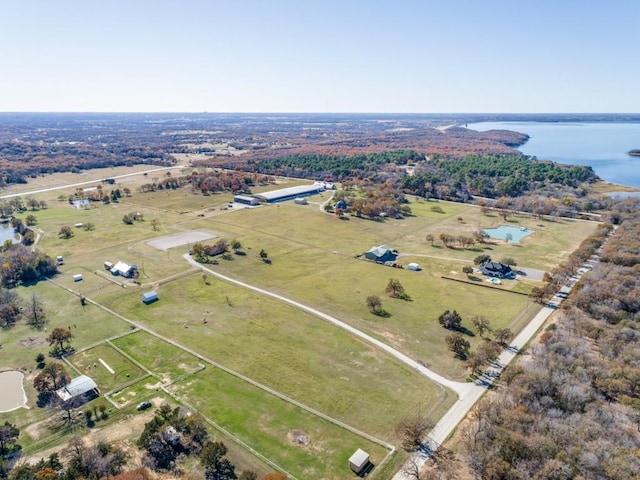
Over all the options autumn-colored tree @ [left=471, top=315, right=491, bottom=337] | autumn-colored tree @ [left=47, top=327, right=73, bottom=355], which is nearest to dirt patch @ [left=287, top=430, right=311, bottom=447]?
autumn-colored tree @ [left=471, top=315, right=491, bottom=337]

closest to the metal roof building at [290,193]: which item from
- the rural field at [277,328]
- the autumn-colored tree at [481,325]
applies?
the rural field at [277,328]

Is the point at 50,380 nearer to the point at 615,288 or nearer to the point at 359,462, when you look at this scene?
the point at 359,462

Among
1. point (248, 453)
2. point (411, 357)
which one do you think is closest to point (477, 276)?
point (411, 357)

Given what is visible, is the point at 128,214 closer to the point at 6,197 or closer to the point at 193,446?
the point at 6,197

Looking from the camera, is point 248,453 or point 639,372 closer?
point 248,453

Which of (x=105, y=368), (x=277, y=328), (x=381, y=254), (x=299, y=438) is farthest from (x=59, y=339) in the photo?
(x=381, y=254)

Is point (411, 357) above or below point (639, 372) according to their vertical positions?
below

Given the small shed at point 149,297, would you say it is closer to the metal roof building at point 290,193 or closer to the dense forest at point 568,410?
the dense forest at point 568,410
